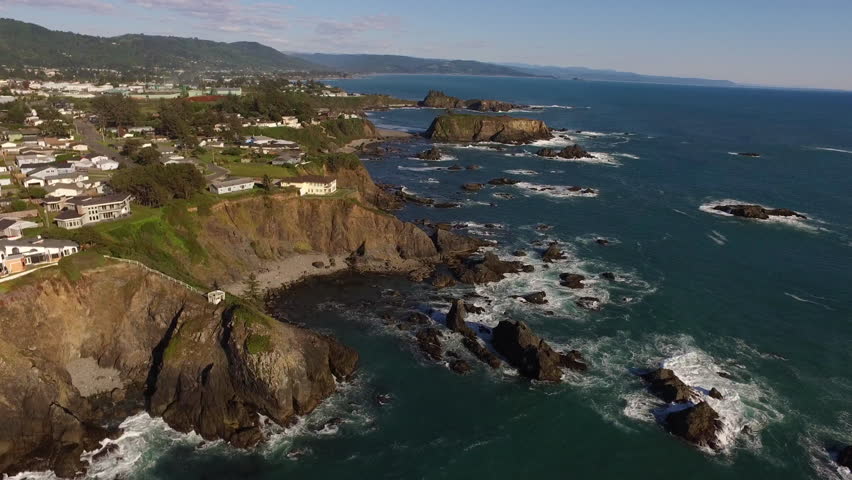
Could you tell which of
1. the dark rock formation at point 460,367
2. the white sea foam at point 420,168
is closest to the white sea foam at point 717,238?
the dark rock formation at point 460,367

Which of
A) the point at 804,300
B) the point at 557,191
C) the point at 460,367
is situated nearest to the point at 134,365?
the point at 460,367

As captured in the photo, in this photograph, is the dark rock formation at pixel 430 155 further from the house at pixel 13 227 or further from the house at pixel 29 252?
the house at pixel 29 252

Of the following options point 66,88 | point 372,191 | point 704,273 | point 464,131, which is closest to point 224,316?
point 372,191

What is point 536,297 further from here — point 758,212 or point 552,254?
point 758,212

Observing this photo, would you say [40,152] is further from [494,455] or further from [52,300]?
[494,455]

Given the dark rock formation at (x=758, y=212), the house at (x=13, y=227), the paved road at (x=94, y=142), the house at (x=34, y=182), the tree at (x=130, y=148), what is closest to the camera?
the house at (x=13, y=227)

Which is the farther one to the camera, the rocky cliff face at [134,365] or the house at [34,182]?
the house at [34,182]

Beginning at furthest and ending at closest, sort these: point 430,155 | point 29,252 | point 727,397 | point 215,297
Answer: point 430,155 < point 215,297 < point 29,252 < point 727,397

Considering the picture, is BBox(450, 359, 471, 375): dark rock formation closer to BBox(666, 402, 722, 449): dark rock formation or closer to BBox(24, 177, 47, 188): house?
BBox(666, 402, 722, 449): dark rock formation
